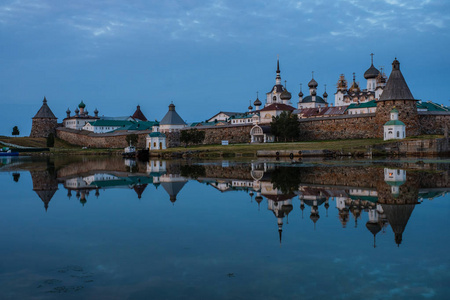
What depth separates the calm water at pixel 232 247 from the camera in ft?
14.3

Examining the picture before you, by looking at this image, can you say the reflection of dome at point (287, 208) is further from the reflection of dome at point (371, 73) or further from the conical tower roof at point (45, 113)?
the conical tower roof at point (45, 113)

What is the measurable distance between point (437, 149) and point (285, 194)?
2447 cm

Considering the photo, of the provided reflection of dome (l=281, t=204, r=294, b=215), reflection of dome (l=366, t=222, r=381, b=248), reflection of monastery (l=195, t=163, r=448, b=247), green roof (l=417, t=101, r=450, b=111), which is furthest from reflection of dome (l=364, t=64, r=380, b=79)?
reflection of dome (l=366, t=222, r=381, b=248)

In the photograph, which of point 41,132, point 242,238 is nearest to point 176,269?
point 242,238

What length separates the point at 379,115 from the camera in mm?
39312

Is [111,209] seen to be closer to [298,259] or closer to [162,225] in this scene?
[162,225]

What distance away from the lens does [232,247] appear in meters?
5.81

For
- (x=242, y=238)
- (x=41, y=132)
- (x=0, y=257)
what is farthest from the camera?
(x=41, y=132)

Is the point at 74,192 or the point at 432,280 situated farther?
the point at 74,192

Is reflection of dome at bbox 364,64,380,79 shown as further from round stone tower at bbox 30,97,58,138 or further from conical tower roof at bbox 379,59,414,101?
round stone tower at bbox 30,97,58,138

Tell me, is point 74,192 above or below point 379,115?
below

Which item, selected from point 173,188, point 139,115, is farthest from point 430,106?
point 139,115

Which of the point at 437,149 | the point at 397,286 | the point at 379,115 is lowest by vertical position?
the point at 397,286

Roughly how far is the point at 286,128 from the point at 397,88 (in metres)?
10.4
